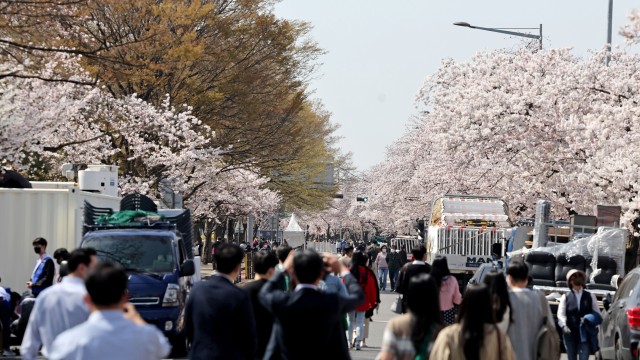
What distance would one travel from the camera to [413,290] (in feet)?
27.9

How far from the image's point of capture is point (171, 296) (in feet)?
61.4

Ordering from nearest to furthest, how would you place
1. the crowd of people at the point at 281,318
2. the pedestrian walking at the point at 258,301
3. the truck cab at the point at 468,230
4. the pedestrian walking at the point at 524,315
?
the crowd of people at the point at 281,318
the pedestrian walking at the point at 524,315
the pedestrian walking at the point at 258,301
the truck cab at the point at 468,230

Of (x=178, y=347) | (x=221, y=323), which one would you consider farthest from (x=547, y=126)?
(x=221, y=323)

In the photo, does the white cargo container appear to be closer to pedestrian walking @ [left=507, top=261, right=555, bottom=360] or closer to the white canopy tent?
pedestrian walking @ [left=507, top=261, right=555, bottom=360]

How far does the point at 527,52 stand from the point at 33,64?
24.9m

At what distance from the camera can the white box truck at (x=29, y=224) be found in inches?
858

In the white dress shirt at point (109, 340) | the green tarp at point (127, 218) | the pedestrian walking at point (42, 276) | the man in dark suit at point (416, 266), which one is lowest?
the pedestrian walking at point (42, 276)

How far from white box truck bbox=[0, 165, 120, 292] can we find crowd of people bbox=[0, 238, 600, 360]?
11203 mm

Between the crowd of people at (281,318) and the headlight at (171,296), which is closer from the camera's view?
the crowd of people at (281,318)

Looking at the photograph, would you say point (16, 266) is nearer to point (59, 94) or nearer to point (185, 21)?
point (59, 94)

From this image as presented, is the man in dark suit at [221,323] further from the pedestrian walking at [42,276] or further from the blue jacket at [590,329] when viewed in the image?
the pedestrian walking at [42,276]

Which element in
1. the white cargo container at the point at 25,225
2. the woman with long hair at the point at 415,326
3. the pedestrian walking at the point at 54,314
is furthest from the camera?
the white cargo container at the point at 25,225

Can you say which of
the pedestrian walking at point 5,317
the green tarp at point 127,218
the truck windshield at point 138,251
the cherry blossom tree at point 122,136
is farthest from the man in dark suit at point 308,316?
the cherry blossom tree at point 122,136

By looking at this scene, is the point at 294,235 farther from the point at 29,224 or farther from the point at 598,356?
the point at 598,356
